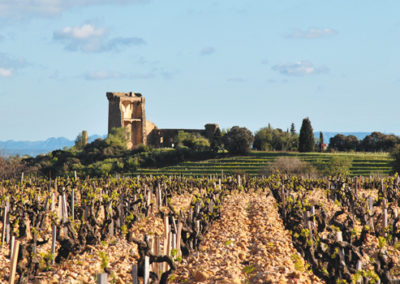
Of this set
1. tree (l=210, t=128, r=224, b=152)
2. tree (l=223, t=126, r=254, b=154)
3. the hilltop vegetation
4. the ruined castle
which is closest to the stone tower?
the ruined castle

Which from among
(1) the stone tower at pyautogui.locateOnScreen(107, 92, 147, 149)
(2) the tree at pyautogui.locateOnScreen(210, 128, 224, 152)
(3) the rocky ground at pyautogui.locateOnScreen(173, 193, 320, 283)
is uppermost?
(1) the stone tower at pyautogui.locateOnScreen(107, 92, 147, 149)

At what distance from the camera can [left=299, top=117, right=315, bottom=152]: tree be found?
56.8 m

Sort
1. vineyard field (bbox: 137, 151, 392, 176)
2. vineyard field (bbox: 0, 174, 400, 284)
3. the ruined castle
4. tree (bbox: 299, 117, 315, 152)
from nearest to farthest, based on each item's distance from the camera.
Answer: vineyard field (bbox: 0, 174, 400, 284)
vineyard field (bbox: 137, 151, 392, 176)
tree (bbox: 299, 117, 315, 152)
the ruined castle

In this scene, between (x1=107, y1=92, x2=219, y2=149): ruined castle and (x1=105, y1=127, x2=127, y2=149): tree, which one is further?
(x1=107, y1=92, x2=219, y2=149): ruined castle

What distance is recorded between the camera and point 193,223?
11539mm

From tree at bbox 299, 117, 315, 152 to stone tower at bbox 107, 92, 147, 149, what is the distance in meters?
23.4

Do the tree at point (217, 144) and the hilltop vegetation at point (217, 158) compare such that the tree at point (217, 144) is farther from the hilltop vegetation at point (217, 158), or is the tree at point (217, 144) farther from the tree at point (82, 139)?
the tree at point (82, 139)

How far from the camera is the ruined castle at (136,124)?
72.2 metres

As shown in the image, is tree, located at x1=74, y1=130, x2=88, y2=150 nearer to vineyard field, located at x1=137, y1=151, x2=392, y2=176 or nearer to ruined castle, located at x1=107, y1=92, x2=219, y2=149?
ruined castle, located at x1=107, y1=92, x2=219, y2=149

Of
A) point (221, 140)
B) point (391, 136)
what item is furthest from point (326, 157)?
point (391, 136)

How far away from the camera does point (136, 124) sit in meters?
74.1

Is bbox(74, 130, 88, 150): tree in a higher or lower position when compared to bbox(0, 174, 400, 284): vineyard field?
higher

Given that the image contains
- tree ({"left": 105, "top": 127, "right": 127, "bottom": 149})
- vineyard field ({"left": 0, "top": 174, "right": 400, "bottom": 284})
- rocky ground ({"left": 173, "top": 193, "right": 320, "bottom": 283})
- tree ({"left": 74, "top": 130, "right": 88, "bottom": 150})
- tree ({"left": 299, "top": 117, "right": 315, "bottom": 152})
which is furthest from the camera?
tree ({"left": 74, "top": 130, "right": 88, "bottom": 150})

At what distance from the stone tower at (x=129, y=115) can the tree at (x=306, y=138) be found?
23356 mm
